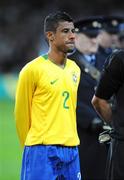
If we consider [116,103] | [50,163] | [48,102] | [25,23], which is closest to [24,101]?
[48,102]

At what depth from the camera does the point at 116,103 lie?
6.27 m

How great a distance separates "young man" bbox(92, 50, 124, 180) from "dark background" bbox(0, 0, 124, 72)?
2556 centimetres

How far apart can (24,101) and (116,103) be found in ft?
2.66

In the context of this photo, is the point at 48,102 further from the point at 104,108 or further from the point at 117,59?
the point at 117,59

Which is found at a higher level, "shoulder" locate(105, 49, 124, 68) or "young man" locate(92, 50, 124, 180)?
"shoulder" locate(105, 49, 124, 68)

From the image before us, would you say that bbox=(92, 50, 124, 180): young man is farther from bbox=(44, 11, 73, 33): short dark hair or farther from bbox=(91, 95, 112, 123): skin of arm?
bbox=(44, 11, 73, 33): short dark hair

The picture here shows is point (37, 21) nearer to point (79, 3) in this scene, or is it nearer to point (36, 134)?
point (79, 3)

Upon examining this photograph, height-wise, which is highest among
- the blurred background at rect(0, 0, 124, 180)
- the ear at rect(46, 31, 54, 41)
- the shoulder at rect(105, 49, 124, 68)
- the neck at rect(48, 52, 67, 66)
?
the blurred background at rect(0, 0, 124, 180)

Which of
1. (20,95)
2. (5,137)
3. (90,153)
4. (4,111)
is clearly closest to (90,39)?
(90,153)

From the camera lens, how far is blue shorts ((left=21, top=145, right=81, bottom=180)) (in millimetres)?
6480

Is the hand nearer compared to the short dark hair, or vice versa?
the short dark hair

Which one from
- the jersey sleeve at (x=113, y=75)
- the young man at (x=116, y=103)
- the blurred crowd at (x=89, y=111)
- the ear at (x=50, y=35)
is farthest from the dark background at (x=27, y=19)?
the jersey sleeve at (x=113, y=75)

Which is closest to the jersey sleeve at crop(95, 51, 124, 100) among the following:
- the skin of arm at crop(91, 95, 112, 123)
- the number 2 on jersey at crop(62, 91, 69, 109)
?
the skin of arm at crop(91, 95, 112, 123)

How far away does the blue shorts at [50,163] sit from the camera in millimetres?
6480
